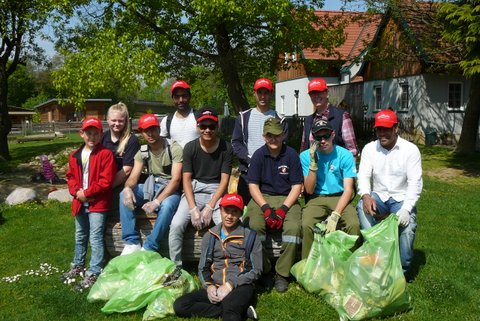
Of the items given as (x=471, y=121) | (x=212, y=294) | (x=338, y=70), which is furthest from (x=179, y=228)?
(x=338, y=70)

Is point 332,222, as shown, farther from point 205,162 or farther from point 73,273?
point 73,273

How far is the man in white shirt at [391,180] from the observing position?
493 cm

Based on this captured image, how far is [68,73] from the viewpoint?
13.7 meters

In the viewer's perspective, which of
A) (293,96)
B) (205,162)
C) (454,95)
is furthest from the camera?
(293,96)

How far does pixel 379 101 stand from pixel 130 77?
16348 millimetres

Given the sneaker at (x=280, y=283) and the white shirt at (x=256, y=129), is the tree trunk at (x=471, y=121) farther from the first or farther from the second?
the sneaker at (x=280, y=283)

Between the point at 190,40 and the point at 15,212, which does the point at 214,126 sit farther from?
the point at 190,40

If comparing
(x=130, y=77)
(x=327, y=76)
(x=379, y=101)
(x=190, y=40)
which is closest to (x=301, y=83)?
(x=327, y=76)

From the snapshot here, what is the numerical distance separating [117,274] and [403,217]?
9.08ft

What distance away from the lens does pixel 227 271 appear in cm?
456

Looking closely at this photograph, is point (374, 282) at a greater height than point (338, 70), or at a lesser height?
lesser

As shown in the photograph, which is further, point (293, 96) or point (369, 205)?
point (293, 96)

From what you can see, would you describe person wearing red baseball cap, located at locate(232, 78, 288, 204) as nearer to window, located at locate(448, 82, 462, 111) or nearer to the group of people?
the group of people

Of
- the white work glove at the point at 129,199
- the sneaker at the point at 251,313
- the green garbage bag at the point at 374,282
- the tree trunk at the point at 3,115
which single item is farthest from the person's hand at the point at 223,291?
the tree trunk at the point at 3,115
